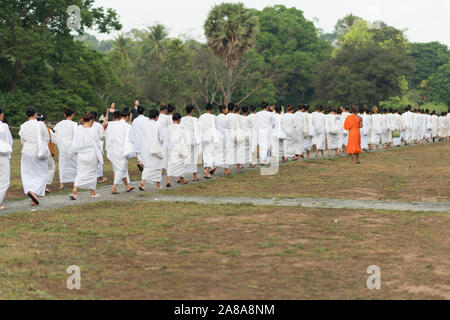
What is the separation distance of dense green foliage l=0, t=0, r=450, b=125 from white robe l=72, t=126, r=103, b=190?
23.3m

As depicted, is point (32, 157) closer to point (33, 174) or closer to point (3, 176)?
point (33, 174)

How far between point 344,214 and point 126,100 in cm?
3730

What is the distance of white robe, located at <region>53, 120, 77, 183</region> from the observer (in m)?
14.2

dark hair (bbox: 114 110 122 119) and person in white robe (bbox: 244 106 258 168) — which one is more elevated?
dark hair (bbox: 114 110 122 119)

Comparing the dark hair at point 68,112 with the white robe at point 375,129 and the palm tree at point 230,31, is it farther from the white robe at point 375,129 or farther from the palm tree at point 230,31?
the palm tree at point 230,31

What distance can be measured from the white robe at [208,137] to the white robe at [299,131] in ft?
18.8

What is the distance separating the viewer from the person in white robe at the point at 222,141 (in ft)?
54.2

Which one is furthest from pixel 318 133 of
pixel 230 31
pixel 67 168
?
pixel 230 31

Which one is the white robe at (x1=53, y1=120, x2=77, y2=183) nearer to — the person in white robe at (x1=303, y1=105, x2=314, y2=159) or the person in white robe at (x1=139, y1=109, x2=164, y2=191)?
the person in white robe at (x1=139, y1=109, x2=164, y2=191)

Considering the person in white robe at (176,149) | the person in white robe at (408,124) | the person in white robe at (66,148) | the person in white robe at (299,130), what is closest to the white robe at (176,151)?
the person in white robe at (176,149)

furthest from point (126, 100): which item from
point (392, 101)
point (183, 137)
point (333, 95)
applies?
point (183, 137)

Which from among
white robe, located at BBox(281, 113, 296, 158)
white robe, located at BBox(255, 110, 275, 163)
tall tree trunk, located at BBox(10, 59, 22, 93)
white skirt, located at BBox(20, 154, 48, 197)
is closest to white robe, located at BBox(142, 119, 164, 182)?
white skirt, located at BBox(20, 154, 48, 197)

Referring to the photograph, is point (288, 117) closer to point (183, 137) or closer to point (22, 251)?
point (183, 137)

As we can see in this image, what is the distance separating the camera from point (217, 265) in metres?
6.85
